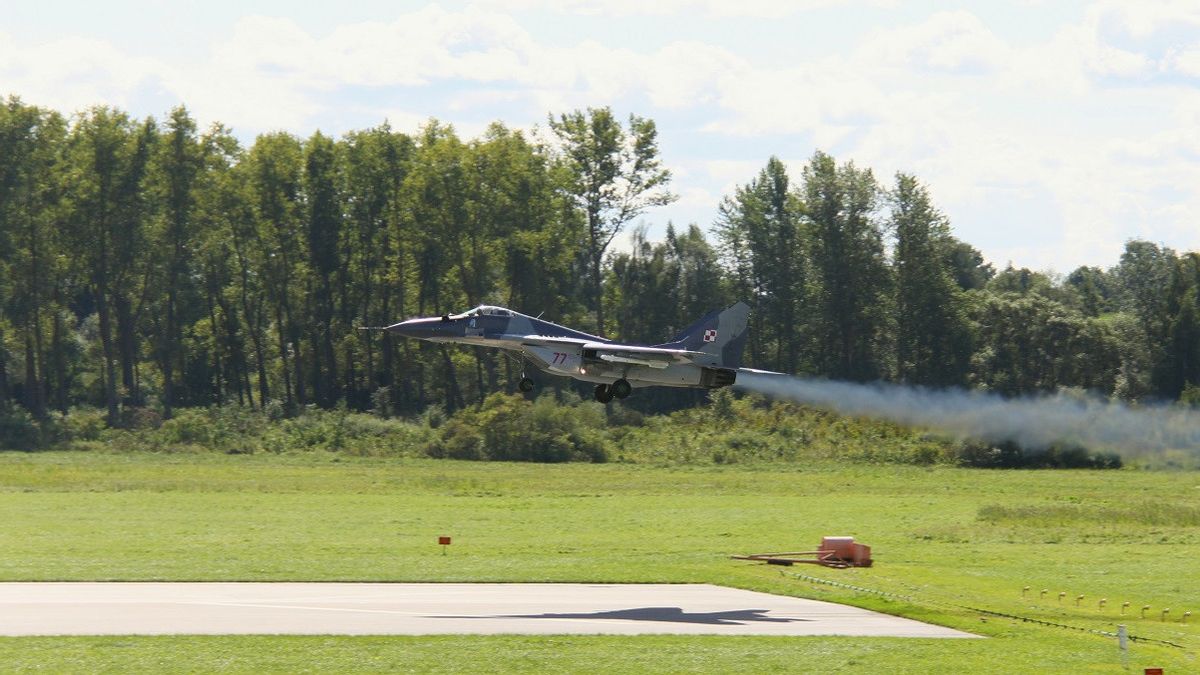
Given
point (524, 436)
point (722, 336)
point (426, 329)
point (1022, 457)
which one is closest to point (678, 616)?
point (722, 336)

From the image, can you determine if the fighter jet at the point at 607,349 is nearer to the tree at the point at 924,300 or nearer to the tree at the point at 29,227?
the tree at the point at 924,300

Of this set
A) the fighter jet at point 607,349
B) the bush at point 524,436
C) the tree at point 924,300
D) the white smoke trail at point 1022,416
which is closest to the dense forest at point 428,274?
the tree at point 924,300

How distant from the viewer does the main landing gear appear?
38.2 metres

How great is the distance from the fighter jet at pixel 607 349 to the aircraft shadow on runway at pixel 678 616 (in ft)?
19.6

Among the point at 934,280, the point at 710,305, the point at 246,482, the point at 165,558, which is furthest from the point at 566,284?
the point at 165,558

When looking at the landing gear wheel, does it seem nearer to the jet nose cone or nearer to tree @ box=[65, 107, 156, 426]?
the jet nose cone

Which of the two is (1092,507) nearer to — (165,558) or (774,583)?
(774,583)

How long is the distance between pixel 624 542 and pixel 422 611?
15.4m

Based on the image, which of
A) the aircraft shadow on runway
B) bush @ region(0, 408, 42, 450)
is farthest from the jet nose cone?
bush @ region(0, 408, 42, 450)

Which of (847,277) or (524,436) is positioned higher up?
(847,277)

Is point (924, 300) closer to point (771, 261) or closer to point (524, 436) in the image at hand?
point (771, 261)

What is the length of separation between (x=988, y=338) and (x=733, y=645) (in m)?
66.0

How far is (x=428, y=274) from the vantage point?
98562 mm

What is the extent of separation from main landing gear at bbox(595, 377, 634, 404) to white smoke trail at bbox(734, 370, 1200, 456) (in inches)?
545
